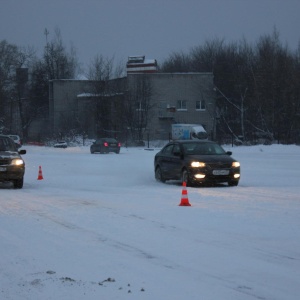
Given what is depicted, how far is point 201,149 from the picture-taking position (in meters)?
21.0

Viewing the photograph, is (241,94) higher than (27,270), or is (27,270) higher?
(241,94)

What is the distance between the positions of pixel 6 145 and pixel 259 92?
44.6 meters

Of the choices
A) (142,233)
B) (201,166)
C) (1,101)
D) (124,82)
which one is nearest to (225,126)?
(124,82)

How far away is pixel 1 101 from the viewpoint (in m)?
80.8

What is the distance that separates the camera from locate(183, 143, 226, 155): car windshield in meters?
20.8

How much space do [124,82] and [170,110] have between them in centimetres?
655

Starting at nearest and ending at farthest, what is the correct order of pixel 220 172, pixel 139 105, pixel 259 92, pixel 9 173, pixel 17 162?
pixel 9 173, pixel 17 162, pixel 220 172, pixel 259 92, pixel 139 105

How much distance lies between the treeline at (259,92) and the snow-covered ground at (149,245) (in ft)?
140

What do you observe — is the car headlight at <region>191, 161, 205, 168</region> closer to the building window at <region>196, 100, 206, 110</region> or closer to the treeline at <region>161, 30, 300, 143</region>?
the treeline at <region>161, 30, 300, 143</region>

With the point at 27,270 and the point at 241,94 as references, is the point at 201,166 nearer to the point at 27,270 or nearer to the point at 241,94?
the point at 27,270

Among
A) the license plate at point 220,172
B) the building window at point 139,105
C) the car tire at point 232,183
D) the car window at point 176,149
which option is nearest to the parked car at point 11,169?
the car window at point 176,149

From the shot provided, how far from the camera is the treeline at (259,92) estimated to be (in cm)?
5984

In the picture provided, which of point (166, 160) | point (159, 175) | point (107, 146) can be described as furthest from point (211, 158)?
point (107, 146)

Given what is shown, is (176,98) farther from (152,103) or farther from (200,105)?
(200,105)
